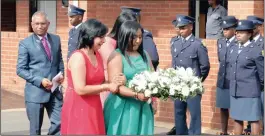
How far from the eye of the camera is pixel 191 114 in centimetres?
941

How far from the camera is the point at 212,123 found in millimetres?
10562

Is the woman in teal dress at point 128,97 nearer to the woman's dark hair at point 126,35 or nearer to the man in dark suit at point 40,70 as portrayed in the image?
the woman's dark hair at point 126,35

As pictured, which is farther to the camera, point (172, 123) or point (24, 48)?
point (172, 123)

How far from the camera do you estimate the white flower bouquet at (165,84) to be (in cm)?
615

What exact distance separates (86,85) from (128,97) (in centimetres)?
43

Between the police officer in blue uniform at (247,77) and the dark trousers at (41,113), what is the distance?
7.76ft

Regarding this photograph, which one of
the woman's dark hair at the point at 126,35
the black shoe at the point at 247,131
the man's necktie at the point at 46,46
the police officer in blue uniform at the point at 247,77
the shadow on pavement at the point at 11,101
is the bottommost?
the shadow on pavement at the point at 11,101

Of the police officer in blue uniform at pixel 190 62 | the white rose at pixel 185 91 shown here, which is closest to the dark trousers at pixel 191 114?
the police officer in blue uniform at pixel 190 62

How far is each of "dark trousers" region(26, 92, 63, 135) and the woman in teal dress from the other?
1656 mm

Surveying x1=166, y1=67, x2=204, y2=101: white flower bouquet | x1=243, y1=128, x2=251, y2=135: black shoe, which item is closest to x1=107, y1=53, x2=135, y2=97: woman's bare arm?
x1=166, y1=67, x2=204, y2=101: white flower bouquet

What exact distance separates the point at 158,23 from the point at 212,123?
4.09 metres

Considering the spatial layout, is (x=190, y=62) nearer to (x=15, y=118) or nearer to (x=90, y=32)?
(x=90, y=32)

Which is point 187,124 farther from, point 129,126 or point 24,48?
point 129,126

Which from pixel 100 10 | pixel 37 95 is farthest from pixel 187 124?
pixel 100 10
